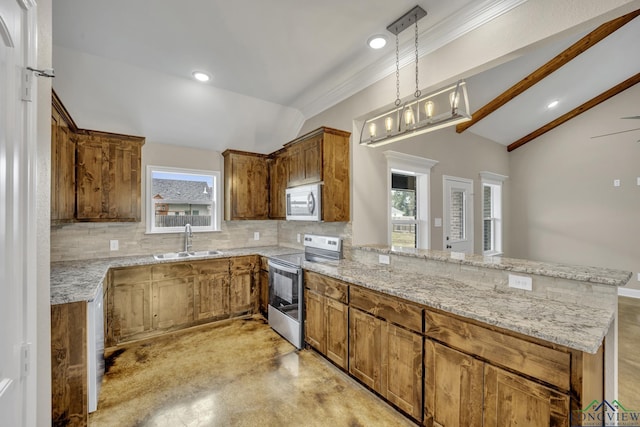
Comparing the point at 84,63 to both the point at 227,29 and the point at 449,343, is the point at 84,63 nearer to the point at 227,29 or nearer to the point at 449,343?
the point at 227,29

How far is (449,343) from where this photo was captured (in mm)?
1653

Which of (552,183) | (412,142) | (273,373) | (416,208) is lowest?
(273,373)

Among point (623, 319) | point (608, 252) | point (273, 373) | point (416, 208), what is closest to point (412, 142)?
point (416, 208)

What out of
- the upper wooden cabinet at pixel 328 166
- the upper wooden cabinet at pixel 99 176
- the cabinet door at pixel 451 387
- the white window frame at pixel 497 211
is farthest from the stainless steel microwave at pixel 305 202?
the white window frame at pixel 497 211

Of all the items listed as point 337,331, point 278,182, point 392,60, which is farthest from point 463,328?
point 278,182

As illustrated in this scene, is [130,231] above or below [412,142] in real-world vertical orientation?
below

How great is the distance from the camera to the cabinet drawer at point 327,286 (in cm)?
242

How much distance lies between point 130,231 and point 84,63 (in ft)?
6.46

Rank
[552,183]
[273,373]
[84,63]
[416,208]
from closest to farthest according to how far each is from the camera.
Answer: [273,373] < [84,63] < [416,208] < [552,183]

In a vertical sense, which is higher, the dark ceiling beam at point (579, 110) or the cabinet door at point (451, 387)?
the dark ceiling beam at point (579, 110)

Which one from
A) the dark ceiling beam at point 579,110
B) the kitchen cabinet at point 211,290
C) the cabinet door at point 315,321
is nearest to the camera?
the cabinet door at point 315,321

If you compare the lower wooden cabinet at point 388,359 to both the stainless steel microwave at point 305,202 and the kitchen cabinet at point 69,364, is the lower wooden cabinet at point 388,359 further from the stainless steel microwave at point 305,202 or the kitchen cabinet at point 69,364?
the kitchen cabinet at point 69,364

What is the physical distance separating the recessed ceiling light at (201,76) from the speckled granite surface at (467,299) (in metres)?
2.28

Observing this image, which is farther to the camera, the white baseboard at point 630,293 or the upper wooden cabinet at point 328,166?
the white baseboard at point 630,293
